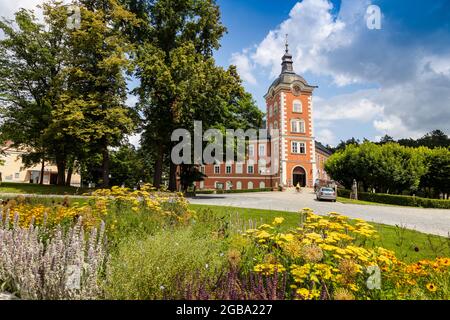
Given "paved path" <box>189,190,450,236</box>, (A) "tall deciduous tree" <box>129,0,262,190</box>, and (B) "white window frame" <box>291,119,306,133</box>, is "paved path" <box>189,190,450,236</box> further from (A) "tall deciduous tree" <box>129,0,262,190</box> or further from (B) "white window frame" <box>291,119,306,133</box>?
(B) "white window frame" <box>291,119,306,133</box>

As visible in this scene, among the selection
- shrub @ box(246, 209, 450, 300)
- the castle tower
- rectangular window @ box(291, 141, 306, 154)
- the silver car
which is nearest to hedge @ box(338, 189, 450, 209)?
the silver car

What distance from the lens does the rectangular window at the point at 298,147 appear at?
47906 mm

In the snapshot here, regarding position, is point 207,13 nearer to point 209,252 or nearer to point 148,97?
point 148,97

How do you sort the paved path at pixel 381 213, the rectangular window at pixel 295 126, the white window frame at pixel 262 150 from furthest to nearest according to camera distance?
the white window frame at pixel 262 150 → the rectangular window at pixel 295 126 → the paved path at pixel 381 213

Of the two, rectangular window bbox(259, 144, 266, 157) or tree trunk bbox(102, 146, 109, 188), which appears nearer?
tree trunk bbox(102, 146, 109, 188)

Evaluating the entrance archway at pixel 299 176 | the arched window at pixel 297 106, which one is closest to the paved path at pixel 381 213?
the entrance archway at pixel 299 176

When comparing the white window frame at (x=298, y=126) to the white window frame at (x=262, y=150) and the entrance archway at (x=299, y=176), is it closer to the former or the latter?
the entrance archway at (x=299, y=176)

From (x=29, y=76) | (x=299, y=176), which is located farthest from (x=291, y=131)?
(x=29, y=76)

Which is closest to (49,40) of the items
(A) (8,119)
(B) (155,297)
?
(A) (8,119)

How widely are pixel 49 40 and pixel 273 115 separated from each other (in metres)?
36.4

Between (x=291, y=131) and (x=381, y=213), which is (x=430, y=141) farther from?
(x=381, y=213)

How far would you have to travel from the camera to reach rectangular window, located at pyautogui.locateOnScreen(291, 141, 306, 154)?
47906 mm

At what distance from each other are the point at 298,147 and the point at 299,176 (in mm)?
5052
